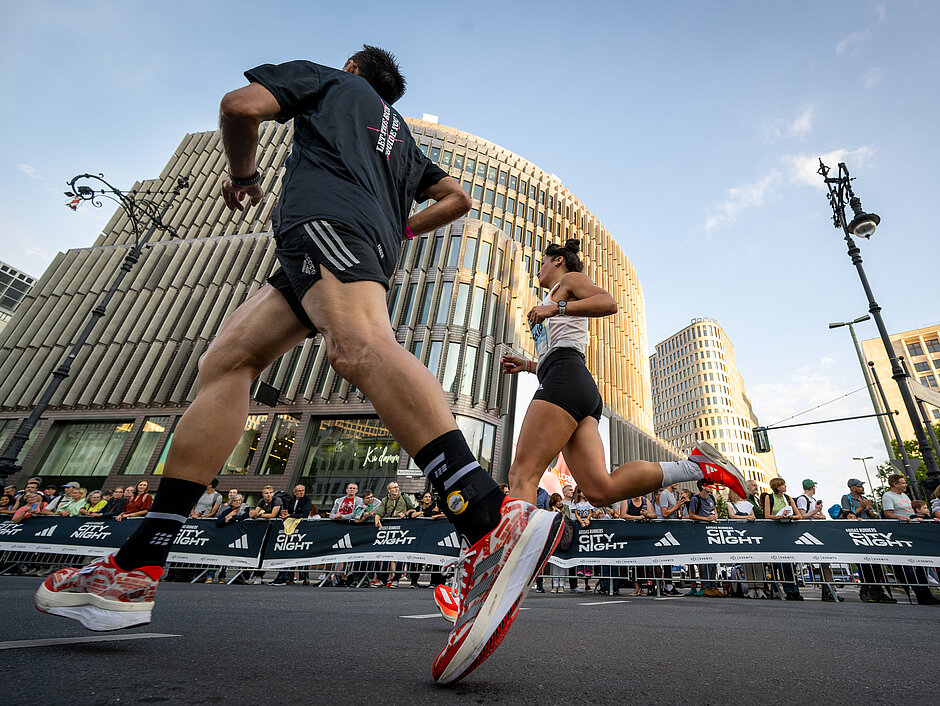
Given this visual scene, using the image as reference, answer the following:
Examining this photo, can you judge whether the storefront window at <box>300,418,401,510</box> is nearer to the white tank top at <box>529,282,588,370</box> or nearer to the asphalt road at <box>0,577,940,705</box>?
the white tank top at <box>529,282,588,370</box>

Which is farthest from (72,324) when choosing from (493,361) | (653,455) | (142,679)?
(653,455)

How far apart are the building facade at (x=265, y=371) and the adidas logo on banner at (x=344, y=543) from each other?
15086 millimetres

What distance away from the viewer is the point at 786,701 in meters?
1.13

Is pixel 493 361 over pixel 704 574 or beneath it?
over

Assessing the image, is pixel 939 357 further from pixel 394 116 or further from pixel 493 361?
pixel 394 116

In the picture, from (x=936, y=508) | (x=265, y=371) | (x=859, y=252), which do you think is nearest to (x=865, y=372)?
(x=859, y=252)

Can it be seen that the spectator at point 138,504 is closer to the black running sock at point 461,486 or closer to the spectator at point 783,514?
the black running sock at point 461,486

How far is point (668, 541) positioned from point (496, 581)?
305 inches

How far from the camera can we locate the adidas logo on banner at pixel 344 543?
8406 millimetres

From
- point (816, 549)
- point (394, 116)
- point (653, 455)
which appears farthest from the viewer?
point (653, 455)

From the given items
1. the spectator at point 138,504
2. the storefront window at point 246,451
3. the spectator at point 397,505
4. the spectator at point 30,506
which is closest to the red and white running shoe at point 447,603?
the spectator at point 397,505

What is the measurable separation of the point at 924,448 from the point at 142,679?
519 inches

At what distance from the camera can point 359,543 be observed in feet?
27.5

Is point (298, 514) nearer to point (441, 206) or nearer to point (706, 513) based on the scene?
point (706, 513)
